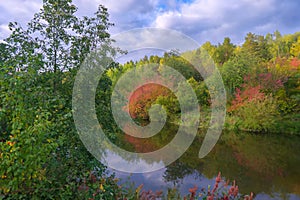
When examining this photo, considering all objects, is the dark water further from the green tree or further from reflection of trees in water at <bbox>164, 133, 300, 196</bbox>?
the green tree

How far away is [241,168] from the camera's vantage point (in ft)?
23.1

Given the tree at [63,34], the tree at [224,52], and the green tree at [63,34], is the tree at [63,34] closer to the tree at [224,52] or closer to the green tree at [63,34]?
the green tree at [63,34]

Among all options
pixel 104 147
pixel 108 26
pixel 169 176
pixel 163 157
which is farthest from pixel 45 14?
pixel 163 157

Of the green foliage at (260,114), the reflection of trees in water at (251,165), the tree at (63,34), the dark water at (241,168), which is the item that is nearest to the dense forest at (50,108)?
the tree at (63,34)

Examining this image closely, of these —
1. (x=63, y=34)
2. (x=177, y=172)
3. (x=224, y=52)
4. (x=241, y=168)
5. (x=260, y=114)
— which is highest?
(x=224, y=52)

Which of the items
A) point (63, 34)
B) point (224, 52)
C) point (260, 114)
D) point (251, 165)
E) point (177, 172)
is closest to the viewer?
point (63, 34)

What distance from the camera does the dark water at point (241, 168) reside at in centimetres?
564

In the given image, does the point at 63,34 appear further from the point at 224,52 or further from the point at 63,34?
the point at 224,52

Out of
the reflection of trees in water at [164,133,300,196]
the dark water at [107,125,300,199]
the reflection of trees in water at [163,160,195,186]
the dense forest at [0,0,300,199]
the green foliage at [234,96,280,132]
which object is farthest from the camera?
the green foliage at [234,96,280,132]

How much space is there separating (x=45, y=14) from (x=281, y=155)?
8.60 metres

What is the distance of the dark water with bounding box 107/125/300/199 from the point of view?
18.5 ft

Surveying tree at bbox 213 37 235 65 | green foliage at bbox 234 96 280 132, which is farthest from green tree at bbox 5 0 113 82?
tree at bbox 213 37 235 65

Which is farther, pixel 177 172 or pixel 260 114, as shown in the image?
pixel 260 114

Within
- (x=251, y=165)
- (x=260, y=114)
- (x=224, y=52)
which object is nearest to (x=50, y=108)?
(x=251, y=165)
